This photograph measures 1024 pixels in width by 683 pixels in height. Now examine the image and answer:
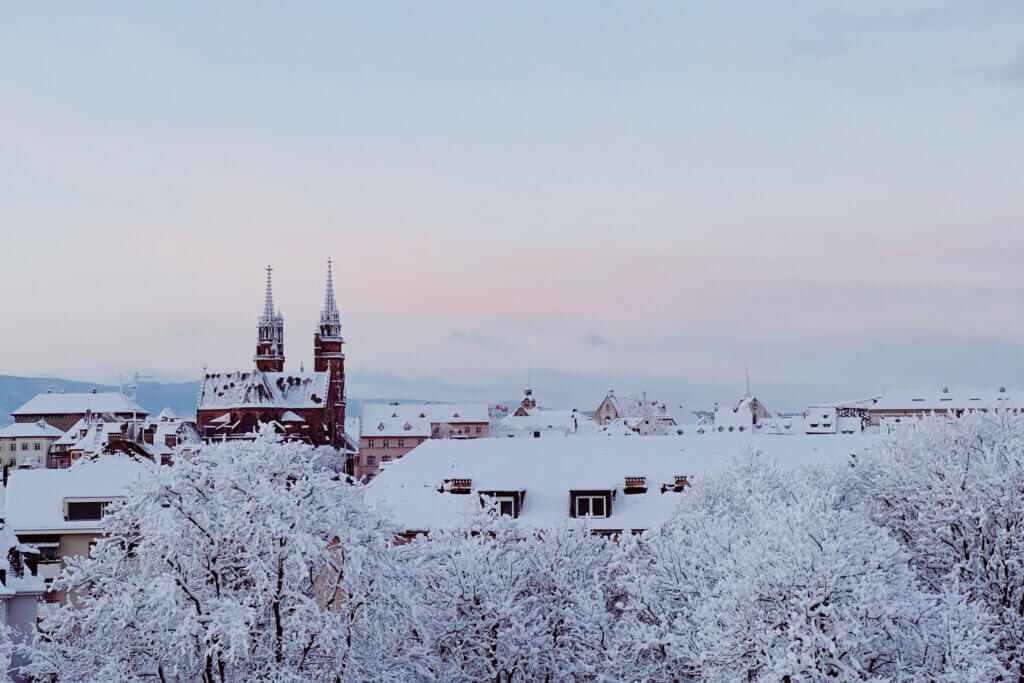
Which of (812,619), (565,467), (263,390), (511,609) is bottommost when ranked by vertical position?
(511,609)

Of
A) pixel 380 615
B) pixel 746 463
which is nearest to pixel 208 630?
pixel 380 615

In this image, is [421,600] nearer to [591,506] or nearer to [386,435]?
[591,506]

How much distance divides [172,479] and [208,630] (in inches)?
208

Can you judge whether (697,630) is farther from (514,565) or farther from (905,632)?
(514,565)

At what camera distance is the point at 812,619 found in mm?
31781

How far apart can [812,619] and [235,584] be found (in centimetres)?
1699

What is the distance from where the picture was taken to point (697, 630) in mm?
35969

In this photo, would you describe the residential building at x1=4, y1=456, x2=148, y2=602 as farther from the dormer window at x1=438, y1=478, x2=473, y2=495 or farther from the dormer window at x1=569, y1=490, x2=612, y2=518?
the dormer window at x1=569, y1=490, x2=612, y2=518

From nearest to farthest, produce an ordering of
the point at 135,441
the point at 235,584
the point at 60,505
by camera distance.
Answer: the point at 235,584 → the point at 60,505 → the point at 135,441

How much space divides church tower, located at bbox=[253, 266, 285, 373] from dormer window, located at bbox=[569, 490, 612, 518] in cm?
13415

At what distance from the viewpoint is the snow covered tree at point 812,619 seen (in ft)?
103

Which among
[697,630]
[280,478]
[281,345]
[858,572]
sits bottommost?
[697,630]

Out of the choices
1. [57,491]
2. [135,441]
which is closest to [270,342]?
[135,441]

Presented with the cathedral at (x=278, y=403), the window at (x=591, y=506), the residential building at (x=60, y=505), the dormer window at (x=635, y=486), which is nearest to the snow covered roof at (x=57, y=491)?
the residential building at (x=60, y=505)
